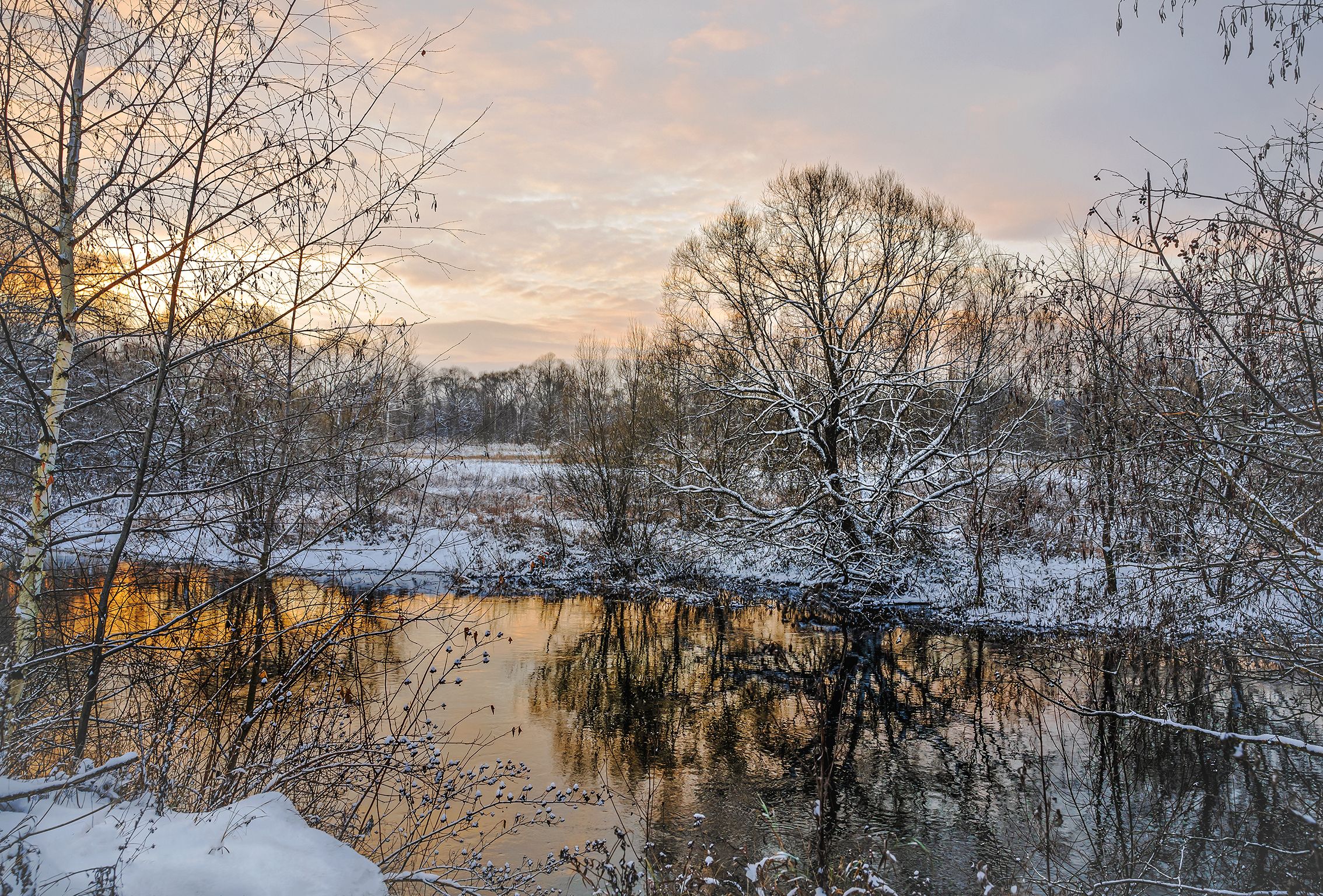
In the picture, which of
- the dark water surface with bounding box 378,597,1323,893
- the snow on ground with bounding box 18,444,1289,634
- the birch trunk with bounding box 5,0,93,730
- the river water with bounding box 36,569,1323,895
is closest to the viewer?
the birch trunk with bounding box 5,0,93,730

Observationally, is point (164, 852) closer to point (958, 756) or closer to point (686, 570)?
point (958, 756)

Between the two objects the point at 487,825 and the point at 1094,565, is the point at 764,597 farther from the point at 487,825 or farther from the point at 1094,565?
the point at 487,825

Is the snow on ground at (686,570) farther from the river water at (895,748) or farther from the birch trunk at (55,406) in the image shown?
the birch trunk at (55,406)

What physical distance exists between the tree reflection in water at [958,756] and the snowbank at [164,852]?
2.84 meters

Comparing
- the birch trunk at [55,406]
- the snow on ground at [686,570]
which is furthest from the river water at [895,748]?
the snow on ground at [686,570]

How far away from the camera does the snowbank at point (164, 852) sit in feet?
8.43

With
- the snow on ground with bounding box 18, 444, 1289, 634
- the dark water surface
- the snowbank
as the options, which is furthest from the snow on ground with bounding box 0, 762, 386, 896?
the snow on ground with bounding box 18, 444, 1289, 634

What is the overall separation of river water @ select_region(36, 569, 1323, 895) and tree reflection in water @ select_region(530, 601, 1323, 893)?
38 mm

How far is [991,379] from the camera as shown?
57.0ft

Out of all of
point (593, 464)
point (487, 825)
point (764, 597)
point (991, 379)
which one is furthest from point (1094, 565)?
point (487, 825)

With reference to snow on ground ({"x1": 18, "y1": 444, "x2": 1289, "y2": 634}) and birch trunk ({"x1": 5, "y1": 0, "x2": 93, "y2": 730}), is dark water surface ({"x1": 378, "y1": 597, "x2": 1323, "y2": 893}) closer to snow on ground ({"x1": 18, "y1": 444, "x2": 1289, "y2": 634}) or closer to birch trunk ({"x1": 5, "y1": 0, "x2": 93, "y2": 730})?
snow on ground ({"x1": 18, "y1": 444, "x2": 1289, "y2": 634})

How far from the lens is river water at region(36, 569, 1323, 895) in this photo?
652cm

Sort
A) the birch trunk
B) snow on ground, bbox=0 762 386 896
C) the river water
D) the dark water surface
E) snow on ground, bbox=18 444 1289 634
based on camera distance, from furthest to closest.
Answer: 1. snow on ground, bbox=18 444 1289 634
2. the dark water surface
3. the river water
4. the birch trunk
5. snow on ground, bbox=0 762 386 896

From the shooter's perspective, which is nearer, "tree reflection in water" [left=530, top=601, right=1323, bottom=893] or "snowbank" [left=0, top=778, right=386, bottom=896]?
"snowbank" [left=0, top=778, right=386, bottom=896]
